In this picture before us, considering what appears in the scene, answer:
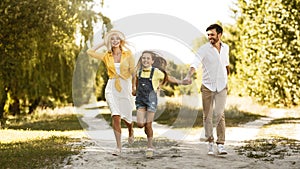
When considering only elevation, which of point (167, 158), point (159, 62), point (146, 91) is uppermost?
point (159, 62)

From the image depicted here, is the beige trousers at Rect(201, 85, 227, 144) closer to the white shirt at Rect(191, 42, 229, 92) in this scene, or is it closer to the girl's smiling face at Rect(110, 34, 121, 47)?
the white shirt at Rect(191, 42, 229, 92)

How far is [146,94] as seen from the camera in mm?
8016

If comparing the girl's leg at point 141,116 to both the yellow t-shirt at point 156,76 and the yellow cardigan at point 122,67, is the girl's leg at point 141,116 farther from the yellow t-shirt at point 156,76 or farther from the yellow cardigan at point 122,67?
the yellow cardigan at point 122,67

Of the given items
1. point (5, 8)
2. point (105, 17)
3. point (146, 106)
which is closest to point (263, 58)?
point (105, 17)

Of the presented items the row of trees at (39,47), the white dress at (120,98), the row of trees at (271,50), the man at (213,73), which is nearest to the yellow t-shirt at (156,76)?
the white dress at (120,98)

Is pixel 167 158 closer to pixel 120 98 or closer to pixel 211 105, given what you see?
pixel 211 105

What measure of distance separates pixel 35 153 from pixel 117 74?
2.04 metres

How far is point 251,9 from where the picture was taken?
24906mm

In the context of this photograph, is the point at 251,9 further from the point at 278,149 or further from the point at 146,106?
the point at 146,106

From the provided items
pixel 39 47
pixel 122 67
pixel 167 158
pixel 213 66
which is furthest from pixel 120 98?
pixel 39 47

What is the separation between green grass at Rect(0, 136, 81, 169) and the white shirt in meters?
2.70

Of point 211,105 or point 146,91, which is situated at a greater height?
point 146,91

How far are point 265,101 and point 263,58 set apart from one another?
8.36ft

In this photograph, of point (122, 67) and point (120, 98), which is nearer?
point (122, 67)
